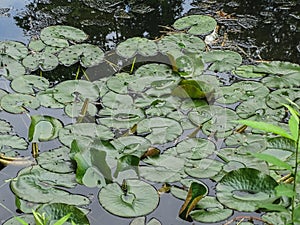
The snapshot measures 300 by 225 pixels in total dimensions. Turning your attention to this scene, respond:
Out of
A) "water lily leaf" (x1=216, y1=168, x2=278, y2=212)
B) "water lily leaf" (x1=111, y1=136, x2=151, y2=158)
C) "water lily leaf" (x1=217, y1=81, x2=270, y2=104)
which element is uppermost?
"water lily leaf" (x1=217, y1=81, x2=270, y2=104)

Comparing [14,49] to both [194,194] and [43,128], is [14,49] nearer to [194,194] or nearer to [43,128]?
[43,128]

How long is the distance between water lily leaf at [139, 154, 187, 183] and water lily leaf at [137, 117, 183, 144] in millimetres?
75

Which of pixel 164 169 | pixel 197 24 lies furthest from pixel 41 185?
pixel 197 24

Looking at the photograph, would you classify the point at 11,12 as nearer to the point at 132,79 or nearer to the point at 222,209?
the point at 132,79

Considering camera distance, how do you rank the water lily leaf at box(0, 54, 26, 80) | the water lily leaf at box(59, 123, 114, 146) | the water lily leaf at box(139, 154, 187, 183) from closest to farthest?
the water lily leaf at box(139, 154, 187, 183)
the water lily leaf at box(59, 123, 114, 146)
the water lily leaf at box(0, 54, 26, 80)

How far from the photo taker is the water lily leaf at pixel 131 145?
1589 mm

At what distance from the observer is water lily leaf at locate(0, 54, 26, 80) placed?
6.26ft

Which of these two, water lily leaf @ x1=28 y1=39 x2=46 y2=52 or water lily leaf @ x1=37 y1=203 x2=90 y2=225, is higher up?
water lily leaf @ x1=28 y1=39 x2=46 y2=52

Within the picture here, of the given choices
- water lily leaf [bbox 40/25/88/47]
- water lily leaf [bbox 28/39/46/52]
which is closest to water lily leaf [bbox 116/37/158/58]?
water lily leaf [bbox 40/25/88/47]

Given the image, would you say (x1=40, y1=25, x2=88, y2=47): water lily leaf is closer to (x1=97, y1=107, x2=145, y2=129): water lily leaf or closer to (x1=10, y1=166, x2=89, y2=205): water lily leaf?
(x1=97, y1=107, x2=145, y2=129): water lily leaf

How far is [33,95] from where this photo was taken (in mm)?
1825

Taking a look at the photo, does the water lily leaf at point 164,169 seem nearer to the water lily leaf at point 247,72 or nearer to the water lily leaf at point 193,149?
the water lily leaf at point 193,149

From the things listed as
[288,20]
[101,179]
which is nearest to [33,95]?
[101,179]

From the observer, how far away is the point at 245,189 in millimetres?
1435
